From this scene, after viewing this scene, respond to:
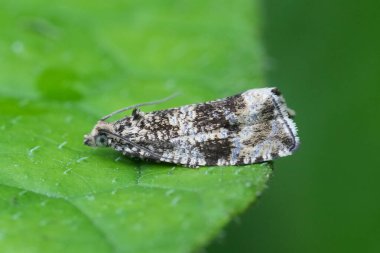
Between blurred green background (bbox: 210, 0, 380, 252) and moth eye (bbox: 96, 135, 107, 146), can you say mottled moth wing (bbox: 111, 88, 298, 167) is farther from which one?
blurred green background (bbox: 210, 0, 380, 252)

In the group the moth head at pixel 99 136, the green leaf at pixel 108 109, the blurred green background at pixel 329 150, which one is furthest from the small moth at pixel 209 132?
the blurred green background at pixel 329 150

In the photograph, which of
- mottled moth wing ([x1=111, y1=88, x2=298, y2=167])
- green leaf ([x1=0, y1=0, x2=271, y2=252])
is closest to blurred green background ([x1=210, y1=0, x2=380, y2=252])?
green leaf ([x1=0, y1=0, x2=271, y2=252])

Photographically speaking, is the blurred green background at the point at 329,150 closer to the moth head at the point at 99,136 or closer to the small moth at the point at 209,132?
the small moth at the point at 209,132

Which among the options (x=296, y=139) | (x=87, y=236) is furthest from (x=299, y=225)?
(x=87, y=236)

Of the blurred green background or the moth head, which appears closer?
the moth head

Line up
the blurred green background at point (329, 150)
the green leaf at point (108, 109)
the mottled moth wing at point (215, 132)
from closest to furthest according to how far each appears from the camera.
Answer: the green leaf at point (108, 109)
the mottled moth wing at point (215, 132)
the blurred green background at point (329, 150)

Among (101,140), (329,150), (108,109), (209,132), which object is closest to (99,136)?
(101,140)

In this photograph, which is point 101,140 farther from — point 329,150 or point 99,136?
point 329,150
